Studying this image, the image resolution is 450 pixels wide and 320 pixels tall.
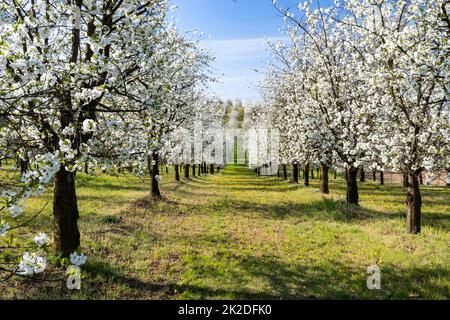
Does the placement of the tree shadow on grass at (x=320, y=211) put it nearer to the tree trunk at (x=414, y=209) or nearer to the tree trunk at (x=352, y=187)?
the tree trunk at (x=352, y=187)

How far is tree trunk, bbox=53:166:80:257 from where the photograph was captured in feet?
35.4

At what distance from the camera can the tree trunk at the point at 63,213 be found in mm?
10797

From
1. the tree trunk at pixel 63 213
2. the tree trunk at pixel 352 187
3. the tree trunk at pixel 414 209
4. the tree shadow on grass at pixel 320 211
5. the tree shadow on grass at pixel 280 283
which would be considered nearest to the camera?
the tree shadow on grass at pixel 280 283

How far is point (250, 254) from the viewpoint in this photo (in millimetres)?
13180

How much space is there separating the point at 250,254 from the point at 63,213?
6674 mm

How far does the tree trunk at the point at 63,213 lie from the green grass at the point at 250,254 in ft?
3.08

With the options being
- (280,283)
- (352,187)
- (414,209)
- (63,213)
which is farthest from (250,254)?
(352,187)

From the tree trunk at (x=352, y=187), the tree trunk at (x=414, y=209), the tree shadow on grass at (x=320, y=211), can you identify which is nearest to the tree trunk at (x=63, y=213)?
the tree shadow on grass at (x=320, y=211)

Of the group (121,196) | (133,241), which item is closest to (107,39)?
(133,241)

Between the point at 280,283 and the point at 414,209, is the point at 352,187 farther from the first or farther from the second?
the point at 280,283

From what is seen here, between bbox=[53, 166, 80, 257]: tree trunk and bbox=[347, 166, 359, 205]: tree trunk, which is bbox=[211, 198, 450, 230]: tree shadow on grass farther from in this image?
bbox=[53, 166, 80, 257]: tree trunk
